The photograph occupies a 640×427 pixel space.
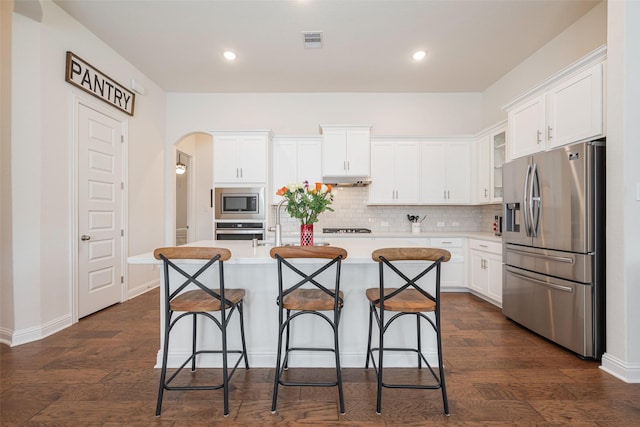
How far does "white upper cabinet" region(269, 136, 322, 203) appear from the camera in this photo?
5016 millimetres

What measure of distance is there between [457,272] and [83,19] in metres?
5.54

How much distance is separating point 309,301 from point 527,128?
2935mm

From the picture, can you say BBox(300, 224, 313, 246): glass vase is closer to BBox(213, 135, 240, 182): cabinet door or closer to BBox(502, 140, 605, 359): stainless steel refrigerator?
BBox(502, 140, 605, 359): stainless steel refrigerator

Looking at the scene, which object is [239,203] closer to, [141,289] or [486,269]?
[141,289]

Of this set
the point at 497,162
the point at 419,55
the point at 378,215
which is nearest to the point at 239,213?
the point at 378,215

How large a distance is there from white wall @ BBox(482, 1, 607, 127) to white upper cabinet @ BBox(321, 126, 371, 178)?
1.98 metres

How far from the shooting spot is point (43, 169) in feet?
9.89

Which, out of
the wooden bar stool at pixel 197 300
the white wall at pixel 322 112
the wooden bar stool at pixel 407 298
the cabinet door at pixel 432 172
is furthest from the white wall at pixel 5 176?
the cabinet door at pixel 432 172

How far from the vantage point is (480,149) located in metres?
4.82

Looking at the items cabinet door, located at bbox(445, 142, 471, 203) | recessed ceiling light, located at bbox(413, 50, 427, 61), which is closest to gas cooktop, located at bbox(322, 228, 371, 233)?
cabinet door, located at bbox(445, 142, 471, 203)

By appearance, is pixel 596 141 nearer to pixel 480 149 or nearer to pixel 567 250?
pixel 567 250

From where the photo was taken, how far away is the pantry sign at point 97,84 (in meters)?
3.29

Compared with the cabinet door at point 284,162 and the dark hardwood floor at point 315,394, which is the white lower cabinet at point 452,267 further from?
the cabinet door at point 284,162

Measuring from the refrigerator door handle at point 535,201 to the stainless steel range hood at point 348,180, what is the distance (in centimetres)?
236
